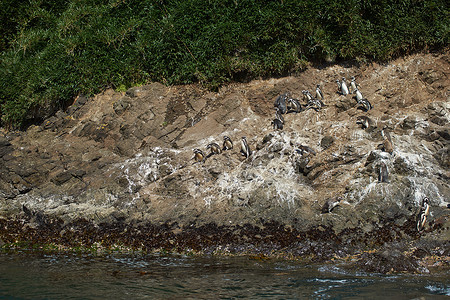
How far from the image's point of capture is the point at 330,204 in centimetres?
840

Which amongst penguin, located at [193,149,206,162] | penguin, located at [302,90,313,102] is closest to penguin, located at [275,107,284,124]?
penguin, located at [302,90,313,102]

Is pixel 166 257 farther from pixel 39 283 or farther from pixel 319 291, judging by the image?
pixel 319 291

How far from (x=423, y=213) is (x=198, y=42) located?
8.49 meters

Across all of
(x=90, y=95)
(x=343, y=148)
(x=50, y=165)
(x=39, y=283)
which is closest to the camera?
(x=39, y=283)

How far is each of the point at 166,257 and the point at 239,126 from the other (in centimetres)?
469

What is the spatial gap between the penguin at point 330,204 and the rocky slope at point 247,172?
0.48 ft

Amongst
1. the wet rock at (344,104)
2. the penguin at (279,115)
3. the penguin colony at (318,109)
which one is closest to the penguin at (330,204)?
the penguin colony at (318,109)

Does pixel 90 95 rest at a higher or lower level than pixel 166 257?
higher

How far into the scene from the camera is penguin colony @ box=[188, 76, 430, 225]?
27.6ft

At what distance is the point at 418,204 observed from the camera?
8.20 m

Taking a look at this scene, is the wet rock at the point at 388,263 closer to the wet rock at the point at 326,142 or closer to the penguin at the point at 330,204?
the penguin at the point at 330,204

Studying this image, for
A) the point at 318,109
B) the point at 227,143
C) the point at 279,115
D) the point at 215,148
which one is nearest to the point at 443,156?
the point at 318,109

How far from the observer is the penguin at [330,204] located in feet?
27.5

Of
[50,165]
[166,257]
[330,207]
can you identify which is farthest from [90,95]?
[330,207]
